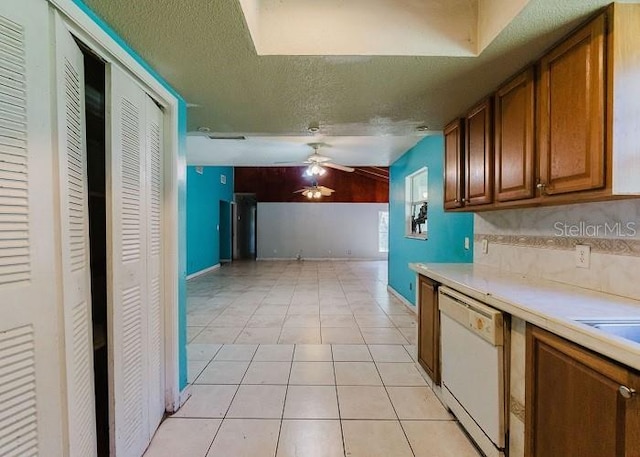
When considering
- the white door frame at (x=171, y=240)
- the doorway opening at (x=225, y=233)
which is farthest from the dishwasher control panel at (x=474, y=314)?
the doorway opening at (x=225, y=233)

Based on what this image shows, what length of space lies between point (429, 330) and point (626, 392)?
149cm

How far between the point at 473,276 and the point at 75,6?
2426mm

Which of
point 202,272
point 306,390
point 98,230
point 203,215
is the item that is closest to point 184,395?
point 306,390

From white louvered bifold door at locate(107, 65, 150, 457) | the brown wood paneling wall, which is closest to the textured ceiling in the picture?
white louvered bifold door at locate(107, 65, 150, 457)

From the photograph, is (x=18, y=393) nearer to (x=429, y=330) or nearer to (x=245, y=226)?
(x=429, y=330)

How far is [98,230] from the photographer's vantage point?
1.63m

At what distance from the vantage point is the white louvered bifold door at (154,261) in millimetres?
1735

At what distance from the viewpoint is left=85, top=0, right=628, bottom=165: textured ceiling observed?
125cm

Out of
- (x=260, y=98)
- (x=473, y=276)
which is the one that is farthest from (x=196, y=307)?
(x=473, y=276)

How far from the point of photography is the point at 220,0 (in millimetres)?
1165

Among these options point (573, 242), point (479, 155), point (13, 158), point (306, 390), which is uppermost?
point (479, 155)

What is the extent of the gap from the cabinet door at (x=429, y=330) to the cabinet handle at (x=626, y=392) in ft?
4.20

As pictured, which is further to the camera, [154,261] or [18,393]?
[154,261]

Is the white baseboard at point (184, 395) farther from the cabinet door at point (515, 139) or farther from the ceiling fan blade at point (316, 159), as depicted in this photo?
the ceiling fan blade at point (316, 159)
